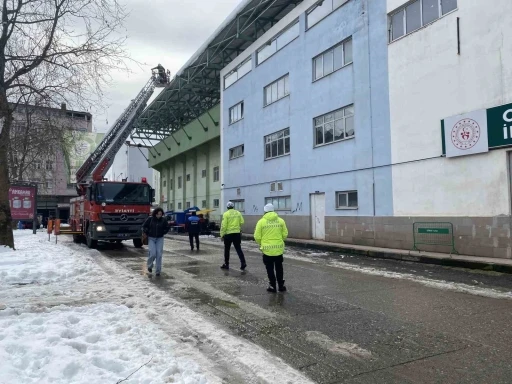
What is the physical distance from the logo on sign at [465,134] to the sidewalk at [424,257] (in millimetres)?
3440

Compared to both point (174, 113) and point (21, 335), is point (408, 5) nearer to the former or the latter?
point (21, 335)

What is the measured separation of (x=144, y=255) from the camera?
14938 mm

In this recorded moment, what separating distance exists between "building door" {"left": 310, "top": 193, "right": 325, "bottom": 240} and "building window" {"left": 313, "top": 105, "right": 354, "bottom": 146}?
2.63 meters

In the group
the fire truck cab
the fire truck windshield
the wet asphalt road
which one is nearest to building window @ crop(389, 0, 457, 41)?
the wet asphalt road

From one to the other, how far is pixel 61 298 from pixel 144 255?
7.70 m

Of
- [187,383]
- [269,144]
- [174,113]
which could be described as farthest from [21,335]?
[174,113]

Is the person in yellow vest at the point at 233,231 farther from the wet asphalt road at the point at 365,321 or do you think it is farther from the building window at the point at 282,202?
the building window at the point at 282,202

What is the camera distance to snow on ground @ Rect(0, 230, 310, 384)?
3.89 m

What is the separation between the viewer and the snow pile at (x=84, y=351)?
3.79 metres

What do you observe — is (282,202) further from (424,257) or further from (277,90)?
(424,257)

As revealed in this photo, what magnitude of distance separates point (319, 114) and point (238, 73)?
10.8 m

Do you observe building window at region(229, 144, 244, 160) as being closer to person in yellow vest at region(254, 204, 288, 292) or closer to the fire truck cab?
the fire truck cab

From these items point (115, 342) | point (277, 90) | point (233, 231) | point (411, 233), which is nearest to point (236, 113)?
point (277, 90)

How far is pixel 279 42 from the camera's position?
23.3 meters
